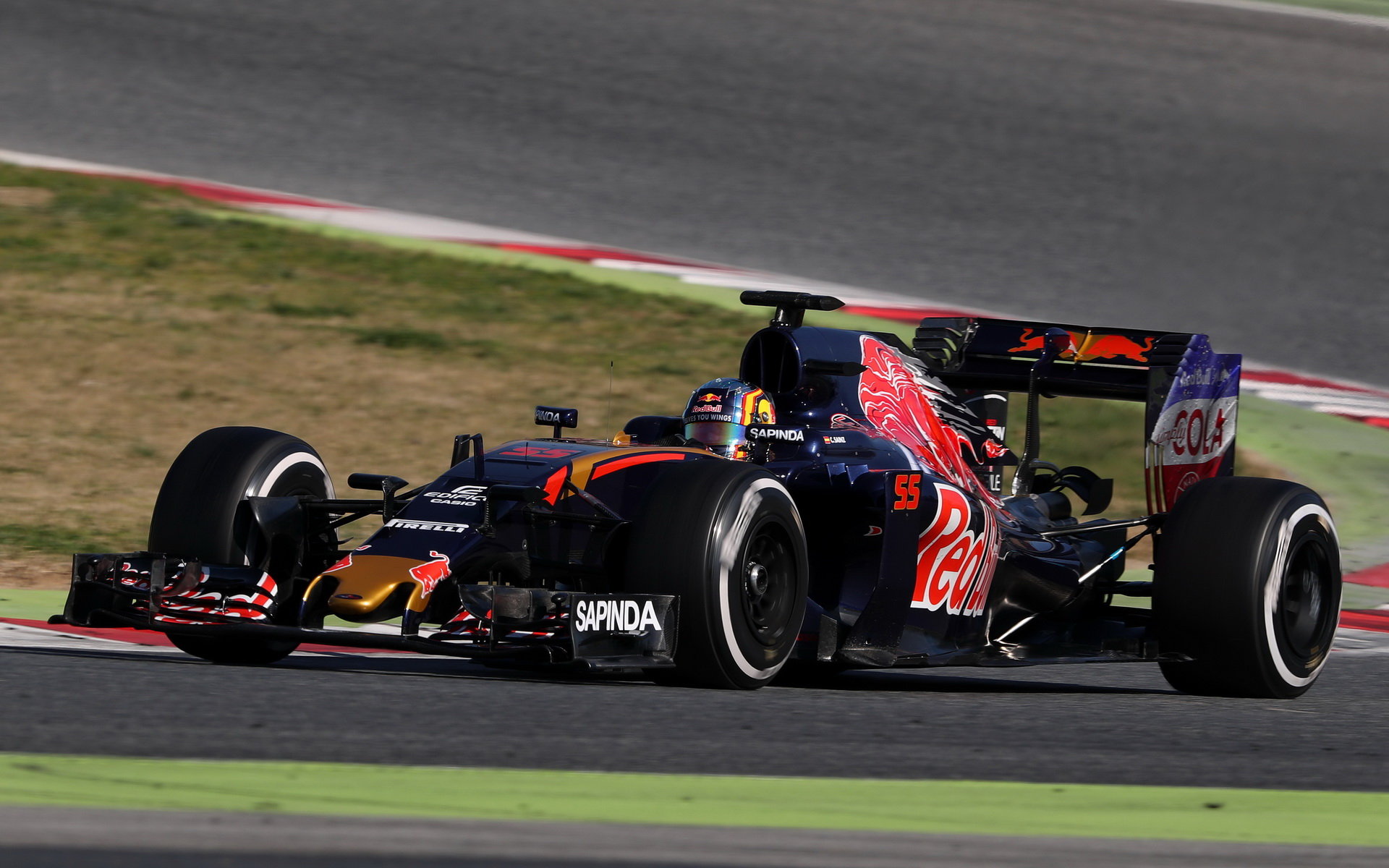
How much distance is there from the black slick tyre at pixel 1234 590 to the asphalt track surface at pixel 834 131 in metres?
8.62

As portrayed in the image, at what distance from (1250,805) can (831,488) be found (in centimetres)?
284

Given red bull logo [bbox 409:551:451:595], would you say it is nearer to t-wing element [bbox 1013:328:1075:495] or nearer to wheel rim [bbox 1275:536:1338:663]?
t-wing element [bbox 1013:328:1075:495]

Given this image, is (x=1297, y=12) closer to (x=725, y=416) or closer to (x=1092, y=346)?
(x=1092, y=346)

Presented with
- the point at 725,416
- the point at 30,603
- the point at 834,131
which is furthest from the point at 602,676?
the point at 834,131

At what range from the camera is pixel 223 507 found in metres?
7.45

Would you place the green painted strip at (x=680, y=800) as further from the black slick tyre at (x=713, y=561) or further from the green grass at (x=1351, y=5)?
the green grass at (x=1351, y=5)

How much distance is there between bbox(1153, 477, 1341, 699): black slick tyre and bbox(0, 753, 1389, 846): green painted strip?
262 cm

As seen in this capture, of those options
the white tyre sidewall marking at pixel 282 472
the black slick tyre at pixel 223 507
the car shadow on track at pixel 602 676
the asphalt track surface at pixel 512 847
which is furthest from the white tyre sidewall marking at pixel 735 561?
the asphalt track surface at pixel 512 847

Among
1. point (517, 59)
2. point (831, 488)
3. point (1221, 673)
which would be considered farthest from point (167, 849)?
point (517, 59)

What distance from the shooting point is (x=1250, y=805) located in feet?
17.2

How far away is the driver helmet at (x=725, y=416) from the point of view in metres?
7.85

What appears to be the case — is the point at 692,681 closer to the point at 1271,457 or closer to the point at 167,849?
the point at 167,849

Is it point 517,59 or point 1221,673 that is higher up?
point 517,59

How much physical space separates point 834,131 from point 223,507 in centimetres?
1400
